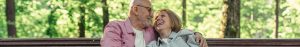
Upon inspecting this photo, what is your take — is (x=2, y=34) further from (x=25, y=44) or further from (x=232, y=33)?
(x=25, y=44)

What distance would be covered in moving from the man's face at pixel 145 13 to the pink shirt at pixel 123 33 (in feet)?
0.29

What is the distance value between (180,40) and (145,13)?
10.6 inches

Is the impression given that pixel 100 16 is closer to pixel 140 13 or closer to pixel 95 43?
pixel 95 43

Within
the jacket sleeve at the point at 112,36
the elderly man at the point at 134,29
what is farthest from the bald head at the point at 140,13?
the jacket sleeve at the point at 112,36

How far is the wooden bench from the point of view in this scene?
5.31m

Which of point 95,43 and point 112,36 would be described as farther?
point 95,43

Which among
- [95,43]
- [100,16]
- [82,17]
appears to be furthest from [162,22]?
[100,16]

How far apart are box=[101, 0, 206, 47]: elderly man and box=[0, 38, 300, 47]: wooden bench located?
5.98 ft

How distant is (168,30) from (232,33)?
690cm

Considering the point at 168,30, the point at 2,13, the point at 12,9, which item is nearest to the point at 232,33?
the point at 168,30

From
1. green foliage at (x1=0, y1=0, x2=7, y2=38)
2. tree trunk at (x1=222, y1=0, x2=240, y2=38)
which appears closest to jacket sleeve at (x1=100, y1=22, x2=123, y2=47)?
tree trunk at (x1=222, y1=0, x2=240, y2=38)

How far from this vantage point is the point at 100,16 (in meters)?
26.4

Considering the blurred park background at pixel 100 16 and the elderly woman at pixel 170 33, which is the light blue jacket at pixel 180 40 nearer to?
the elderly woman at pixel 170 33

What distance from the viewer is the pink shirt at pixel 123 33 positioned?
3.48 m
